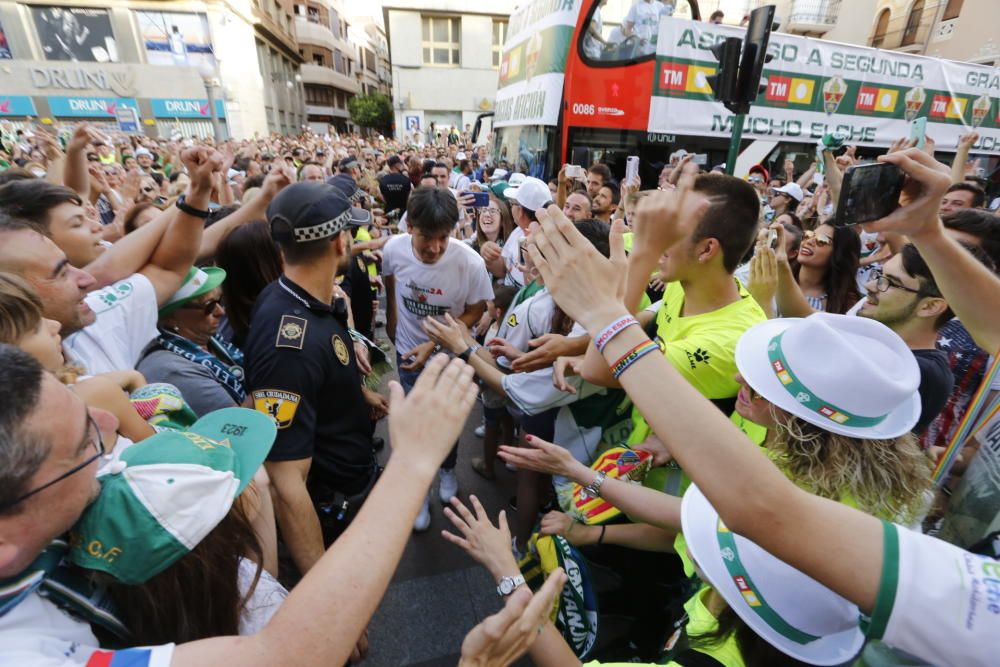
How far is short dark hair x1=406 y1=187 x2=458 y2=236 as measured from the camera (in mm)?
2951

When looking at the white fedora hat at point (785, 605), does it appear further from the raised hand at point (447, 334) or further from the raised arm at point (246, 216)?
the raised arm at point (246, 216)

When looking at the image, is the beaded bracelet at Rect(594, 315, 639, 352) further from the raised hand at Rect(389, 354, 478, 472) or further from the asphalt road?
the asphalt road

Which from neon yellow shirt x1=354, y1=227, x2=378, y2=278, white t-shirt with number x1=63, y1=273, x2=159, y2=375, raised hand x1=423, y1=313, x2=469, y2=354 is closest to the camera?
white t-shirt with number x1=63, y1=273, x2=159, y2=375

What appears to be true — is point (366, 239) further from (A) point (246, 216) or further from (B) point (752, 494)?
(B) point (752, 494)

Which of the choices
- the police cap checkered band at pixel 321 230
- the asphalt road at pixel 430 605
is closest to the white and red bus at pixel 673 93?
the police cap checkered band at pixel 321 230

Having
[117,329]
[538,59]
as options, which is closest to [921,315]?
[117,329]

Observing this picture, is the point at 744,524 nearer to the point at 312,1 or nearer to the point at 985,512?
the point at 985,512

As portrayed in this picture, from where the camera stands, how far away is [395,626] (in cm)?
240

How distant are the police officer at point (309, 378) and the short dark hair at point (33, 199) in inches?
35.6

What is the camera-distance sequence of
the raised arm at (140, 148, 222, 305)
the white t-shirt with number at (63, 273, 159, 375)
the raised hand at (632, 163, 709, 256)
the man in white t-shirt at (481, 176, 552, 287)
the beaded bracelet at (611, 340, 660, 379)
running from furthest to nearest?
1. the man in white t-shirt at (481, 176, 552, 287)
2. the raised arm at (140, 148, 222, 305)
3. the white t-shirt with number at (63, 273, 159, 375)
4. the raised hand at (632, 163, 709, 256)
5. the beaded bracelet at (611, 340, 660, 379)

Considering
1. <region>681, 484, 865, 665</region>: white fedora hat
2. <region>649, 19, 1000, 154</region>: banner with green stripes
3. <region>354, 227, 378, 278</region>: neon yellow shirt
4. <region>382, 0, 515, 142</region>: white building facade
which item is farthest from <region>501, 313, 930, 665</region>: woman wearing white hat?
<region>382, 0, 515, 142</region>: white building facade

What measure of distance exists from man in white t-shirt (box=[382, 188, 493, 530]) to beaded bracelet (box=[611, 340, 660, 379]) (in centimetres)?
221

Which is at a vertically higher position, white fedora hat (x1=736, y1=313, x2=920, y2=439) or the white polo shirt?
white fedora hat (x1=736, y1=313, x2=920, y2=439)

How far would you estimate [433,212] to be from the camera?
294 centimetres
